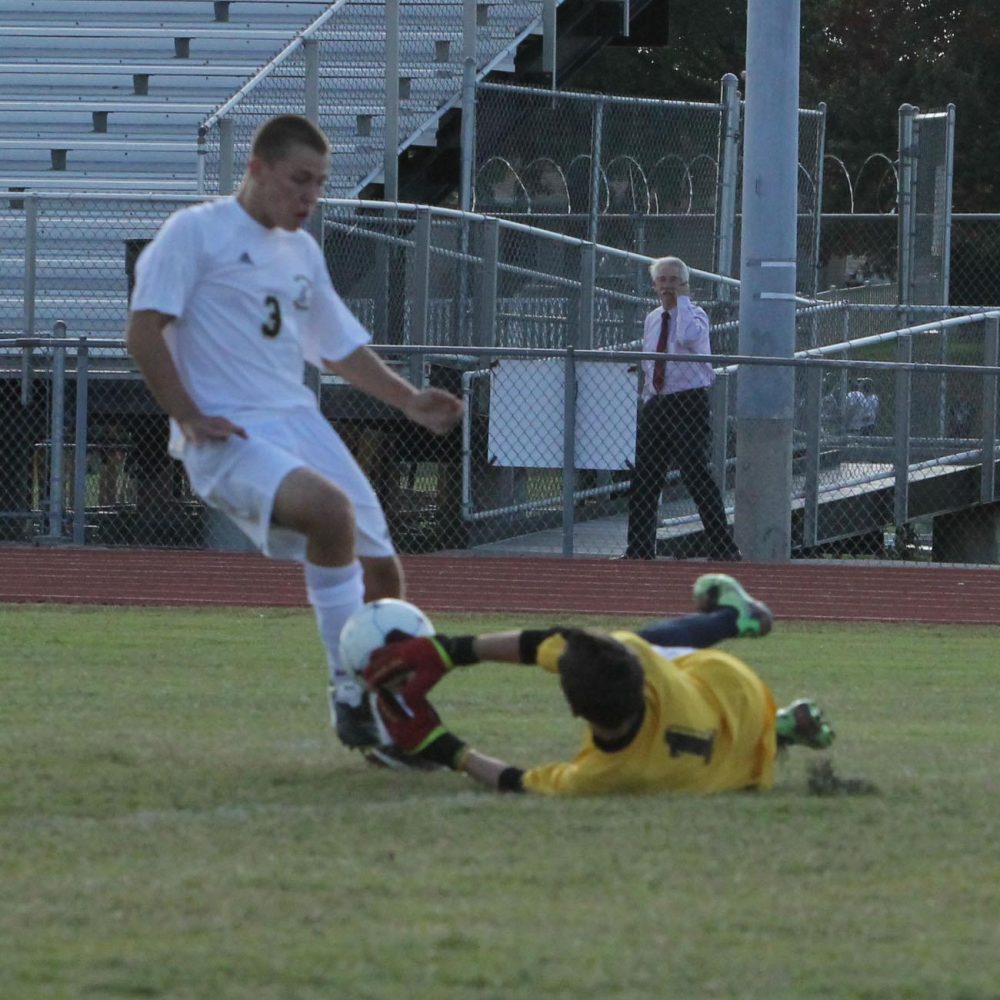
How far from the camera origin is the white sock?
20.1 feet

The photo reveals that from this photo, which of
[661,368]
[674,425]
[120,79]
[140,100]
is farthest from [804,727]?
[120,79]

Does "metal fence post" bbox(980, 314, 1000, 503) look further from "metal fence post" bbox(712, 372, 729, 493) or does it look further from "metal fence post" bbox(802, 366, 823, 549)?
"metal fence post" bbox(712, 372, 729, 493)

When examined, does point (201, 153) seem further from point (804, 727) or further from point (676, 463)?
point (804, 727)

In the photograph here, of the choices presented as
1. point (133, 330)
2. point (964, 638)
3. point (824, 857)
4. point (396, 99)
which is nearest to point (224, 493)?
point (133, 330)

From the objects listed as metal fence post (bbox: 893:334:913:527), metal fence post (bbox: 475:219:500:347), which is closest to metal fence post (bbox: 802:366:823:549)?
metal fence post (bbox: 893:334:913:527)

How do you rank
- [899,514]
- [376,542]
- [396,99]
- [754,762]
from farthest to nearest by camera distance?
[396,99] < [899,514] < [376,542] < [754,762]

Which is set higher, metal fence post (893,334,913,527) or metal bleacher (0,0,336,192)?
metal bleacher (0,0,336,192)

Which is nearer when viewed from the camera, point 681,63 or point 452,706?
point 452,706

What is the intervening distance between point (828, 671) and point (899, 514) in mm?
7111

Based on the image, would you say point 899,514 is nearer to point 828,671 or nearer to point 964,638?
point 964,638

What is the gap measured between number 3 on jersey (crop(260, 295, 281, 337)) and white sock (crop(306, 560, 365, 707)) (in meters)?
0.67

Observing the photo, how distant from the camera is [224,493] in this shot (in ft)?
19.8

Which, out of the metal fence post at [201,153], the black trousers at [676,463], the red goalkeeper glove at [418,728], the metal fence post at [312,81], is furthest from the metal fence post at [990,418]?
the red goalkeeper glove at [418,728]

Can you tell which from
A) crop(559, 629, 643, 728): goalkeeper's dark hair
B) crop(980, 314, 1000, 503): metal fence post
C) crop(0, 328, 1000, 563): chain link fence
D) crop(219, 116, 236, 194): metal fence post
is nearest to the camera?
crop(559, 629, 643, 728): goalkeeper's dark hair
